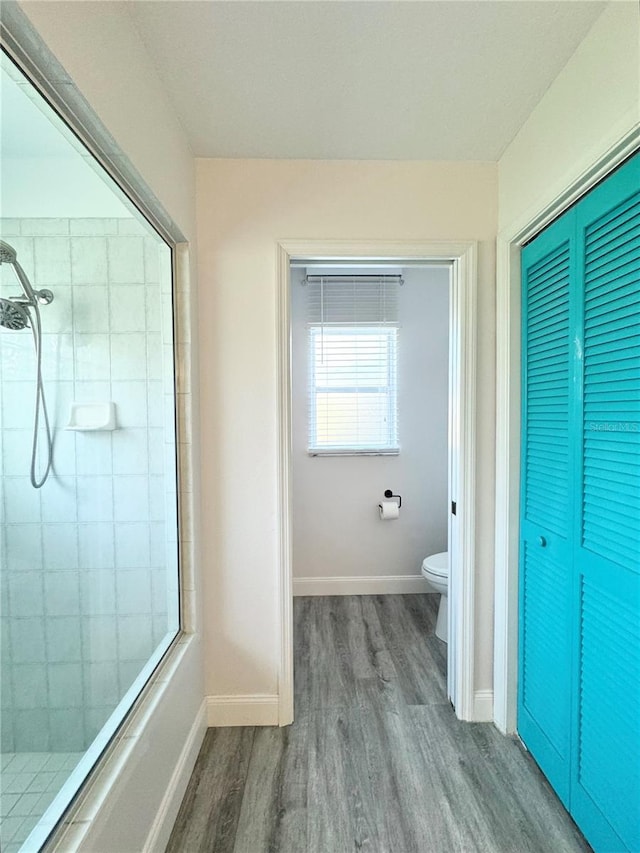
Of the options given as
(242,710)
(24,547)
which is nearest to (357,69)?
(24,547)

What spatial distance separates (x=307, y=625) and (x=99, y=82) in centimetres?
262

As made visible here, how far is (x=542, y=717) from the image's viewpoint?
4.61 feet

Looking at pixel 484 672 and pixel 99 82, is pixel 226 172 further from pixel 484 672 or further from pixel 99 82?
pixel 484 672

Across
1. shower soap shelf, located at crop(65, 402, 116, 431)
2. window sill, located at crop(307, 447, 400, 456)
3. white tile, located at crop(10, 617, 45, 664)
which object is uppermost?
shower soap shelf, located at crop(65, 402, 116, 431)

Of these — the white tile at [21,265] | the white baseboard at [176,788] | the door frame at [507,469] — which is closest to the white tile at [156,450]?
the white tile at [21,265]

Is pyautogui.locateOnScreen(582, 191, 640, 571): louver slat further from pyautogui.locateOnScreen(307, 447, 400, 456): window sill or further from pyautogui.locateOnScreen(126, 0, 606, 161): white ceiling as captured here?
pyautogui.locateOnScreen(307, 447, 400, 456): window sill

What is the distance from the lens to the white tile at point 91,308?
4.96 feet

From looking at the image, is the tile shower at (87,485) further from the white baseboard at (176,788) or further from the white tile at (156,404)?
the white baseboard at (176,788)

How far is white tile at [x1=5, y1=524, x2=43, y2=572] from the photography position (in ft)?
4.54

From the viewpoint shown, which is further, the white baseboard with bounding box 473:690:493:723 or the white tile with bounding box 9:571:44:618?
the white baseboard with bounding box 473:690:493:723

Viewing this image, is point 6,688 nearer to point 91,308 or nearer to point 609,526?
point 91,308

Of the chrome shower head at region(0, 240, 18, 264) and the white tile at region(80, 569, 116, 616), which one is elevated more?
the chrome shower head at region(0, 240, 18, 264)

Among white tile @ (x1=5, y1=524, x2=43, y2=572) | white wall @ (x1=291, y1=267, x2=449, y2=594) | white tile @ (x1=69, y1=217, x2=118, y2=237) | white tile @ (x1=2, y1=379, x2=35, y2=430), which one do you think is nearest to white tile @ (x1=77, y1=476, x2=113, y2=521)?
white tile @ (x1=5, y1=524, x2=43, y2=572)

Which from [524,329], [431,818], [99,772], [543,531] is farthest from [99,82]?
[431,818]
